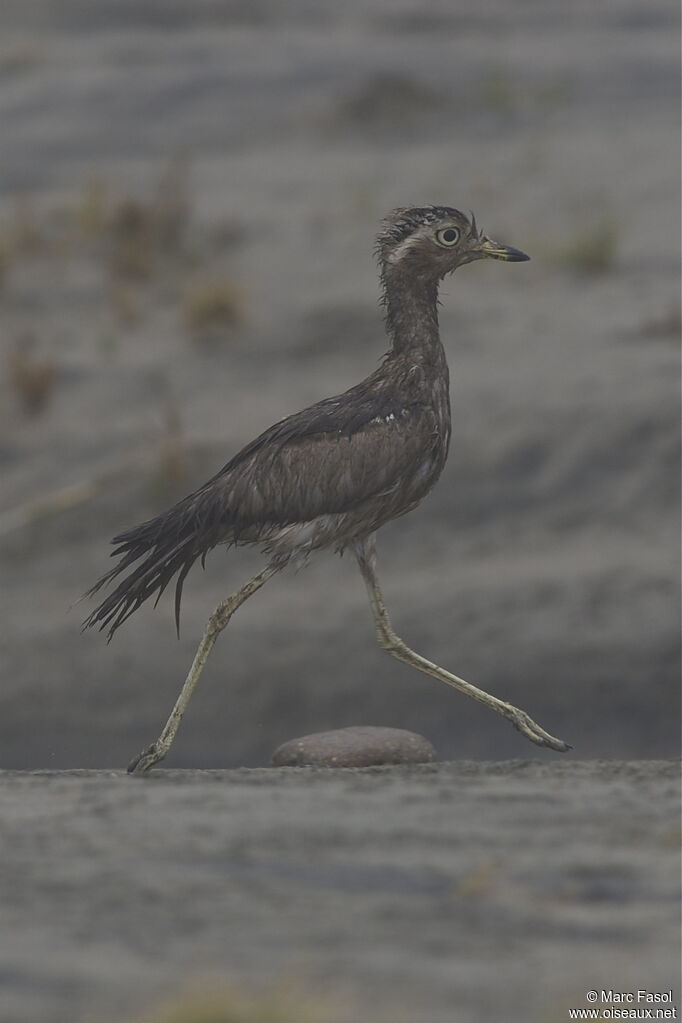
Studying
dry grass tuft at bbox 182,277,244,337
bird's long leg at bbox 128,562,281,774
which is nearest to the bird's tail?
bird's long leg at bbox 128,562,281,774

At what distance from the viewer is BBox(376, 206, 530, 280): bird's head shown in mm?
7434

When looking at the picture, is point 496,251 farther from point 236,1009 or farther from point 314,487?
point 236,1009

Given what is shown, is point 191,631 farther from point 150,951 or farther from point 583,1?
point 583,1

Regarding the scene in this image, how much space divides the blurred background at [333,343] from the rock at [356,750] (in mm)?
2904

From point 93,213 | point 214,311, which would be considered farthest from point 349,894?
point 93,213

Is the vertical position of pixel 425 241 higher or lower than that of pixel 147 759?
higher

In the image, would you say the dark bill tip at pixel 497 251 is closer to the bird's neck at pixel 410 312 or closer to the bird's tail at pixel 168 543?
the bird's neck at pixel 410 312

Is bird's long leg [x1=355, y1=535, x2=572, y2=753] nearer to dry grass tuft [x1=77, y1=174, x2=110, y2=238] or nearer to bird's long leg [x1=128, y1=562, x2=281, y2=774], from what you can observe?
bird's long leg [x1=128, y1=562, x2=281, y2=774]

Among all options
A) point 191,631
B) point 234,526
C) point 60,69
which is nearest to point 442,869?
point 234,526

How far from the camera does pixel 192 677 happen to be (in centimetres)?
707

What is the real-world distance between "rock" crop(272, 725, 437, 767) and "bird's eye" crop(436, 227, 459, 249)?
189 centimetres

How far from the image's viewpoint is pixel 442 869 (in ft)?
16.2

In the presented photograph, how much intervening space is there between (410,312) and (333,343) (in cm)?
694

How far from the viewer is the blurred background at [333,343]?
11180mm
